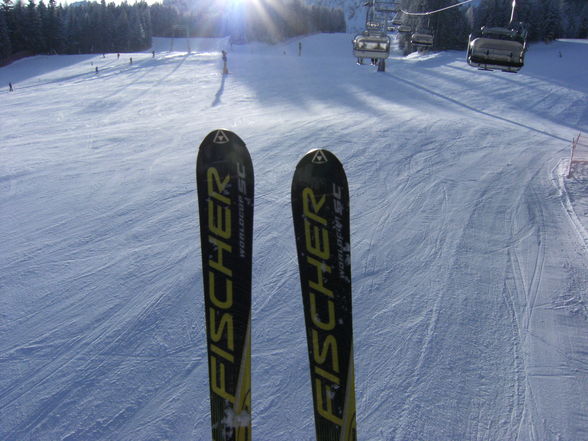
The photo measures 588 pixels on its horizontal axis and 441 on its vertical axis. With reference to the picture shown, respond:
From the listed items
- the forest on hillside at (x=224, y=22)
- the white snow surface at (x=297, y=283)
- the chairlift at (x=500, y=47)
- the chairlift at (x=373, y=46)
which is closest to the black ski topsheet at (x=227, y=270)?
the white snow surface at (x=297, y=283)

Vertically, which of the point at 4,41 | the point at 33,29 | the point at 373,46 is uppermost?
the point at 33,29

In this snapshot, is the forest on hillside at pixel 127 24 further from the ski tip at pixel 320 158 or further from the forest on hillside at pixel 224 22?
the ski tip at pixel 320 158

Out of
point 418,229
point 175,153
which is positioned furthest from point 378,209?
point 175,153

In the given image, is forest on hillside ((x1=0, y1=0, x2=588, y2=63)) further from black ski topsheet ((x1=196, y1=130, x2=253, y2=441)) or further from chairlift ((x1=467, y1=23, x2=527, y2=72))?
black ski topsheet ((x1=196, y1=130, x2=253, y2=441))

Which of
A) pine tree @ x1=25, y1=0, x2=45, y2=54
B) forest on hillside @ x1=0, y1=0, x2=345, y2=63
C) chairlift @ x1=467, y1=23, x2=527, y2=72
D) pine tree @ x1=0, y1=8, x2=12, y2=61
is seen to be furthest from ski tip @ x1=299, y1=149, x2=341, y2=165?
pine tree @ x1=25, y1=0, x2=45, y2=54

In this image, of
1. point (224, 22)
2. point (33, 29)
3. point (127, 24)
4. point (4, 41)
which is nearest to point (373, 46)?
point (4, 41)

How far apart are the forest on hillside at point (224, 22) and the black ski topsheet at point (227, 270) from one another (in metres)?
34.9

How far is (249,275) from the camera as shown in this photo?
9.85ft

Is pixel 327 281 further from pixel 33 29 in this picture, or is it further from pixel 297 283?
pixel 33 29

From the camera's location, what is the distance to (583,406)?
13.5ft

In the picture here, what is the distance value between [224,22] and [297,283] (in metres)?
75.2

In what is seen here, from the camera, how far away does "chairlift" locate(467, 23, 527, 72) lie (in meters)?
8.70

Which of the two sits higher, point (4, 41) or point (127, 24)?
point (127, 24)

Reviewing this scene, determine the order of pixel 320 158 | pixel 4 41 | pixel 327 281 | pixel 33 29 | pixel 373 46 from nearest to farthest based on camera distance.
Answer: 1. pixel 320 158
2. pixel 327 281
3. pixel 373 46
4. pixel 4 41
5. pixel 33 29
